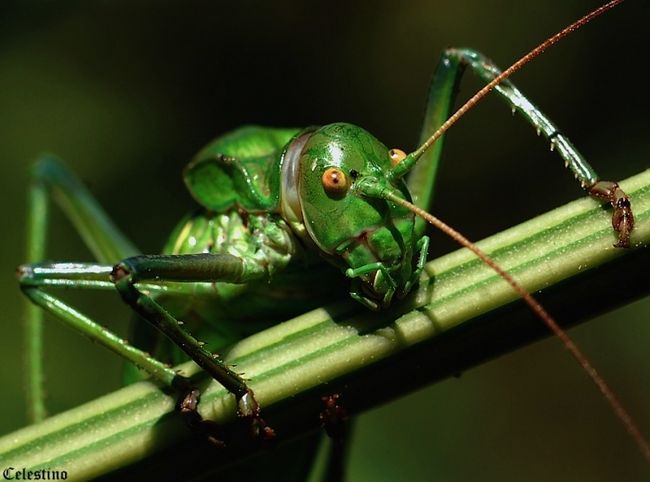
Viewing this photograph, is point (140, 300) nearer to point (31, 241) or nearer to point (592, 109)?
point (31, 241)

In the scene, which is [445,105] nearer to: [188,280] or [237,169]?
[237,169]

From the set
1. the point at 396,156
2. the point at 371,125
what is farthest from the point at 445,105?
the point at 371,125

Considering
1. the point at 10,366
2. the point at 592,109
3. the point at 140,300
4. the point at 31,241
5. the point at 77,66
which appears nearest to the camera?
the point at 140,300

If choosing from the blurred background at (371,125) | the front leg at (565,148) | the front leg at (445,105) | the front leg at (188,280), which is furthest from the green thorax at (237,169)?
the blurred background at (371,125)

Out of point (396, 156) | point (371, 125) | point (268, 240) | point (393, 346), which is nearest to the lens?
point (393, 346)

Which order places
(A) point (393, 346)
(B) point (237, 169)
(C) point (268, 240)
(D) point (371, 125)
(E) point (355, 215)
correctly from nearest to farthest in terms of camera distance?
(A) point (393, 346) → (E) point (355, 215) → (C) point (268, 240) → (B) point (237, 169) → (D) point (371, 125)

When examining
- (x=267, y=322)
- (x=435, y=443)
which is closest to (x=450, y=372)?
(x=267, y=322)
